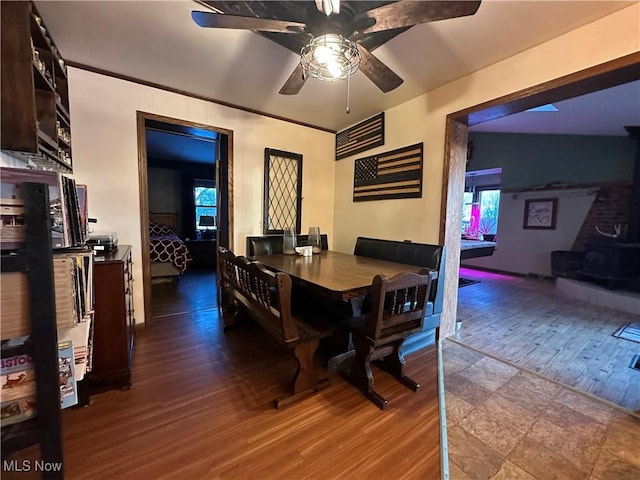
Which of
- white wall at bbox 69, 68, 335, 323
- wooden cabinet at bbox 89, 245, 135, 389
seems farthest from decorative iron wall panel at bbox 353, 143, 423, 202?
wooden cabinet at bbox 89, 245, 135, 389

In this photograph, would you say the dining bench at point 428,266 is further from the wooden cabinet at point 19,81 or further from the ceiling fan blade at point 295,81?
the wooden cabinet at point 19,81

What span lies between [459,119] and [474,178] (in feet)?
18.5

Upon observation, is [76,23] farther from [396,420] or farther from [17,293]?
[396,420]

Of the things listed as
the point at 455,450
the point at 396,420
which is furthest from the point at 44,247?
the point at 455,450

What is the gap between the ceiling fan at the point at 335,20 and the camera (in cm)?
128

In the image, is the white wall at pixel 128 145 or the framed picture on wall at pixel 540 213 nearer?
the white wall at pixel 128 145

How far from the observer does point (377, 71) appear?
5.90ft

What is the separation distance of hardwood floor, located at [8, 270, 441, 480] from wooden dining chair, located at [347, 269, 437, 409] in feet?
0.28

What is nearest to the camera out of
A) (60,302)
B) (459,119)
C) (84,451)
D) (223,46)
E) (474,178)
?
(60,302)

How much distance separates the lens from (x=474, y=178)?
724cm

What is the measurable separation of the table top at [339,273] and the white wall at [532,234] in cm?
494

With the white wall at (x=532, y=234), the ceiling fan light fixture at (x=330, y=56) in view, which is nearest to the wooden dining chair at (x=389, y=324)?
the ceiling fan light fixture at (x=330, y=56)

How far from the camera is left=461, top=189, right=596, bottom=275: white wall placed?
196 inches

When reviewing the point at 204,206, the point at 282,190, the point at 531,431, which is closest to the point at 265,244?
the point at 282,190
